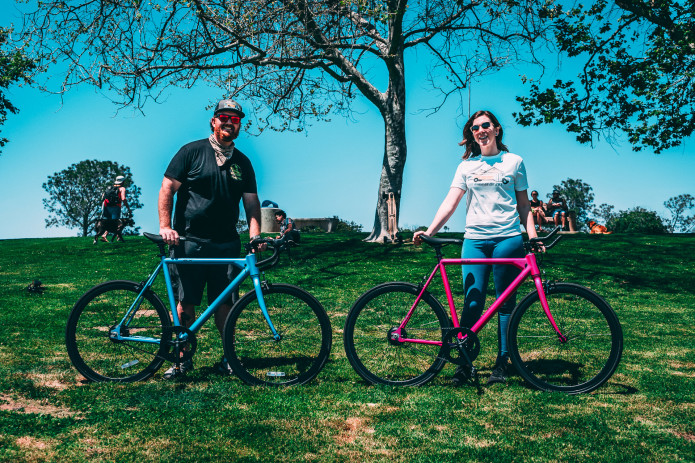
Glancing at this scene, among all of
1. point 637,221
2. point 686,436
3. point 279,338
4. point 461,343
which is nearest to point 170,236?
point 279,338

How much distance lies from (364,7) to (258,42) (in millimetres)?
3286

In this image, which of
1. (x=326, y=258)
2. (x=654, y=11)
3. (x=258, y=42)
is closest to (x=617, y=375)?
(x=326, y=258)

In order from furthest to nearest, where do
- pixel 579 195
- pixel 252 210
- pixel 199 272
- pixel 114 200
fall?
pixel 579 195
pixel 114 200
pixel 252 210
pixel 199 272

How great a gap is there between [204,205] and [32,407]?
6.31ft

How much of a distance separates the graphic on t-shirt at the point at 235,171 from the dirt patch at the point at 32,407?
2.16 metres

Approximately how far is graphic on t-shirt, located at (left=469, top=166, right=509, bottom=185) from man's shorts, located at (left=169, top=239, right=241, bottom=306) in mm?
2027

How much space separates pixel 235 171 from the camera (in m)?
4.92

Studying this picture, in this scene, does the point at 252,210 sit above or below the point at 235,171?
below

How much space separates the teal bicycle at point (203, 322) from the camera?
454 cm

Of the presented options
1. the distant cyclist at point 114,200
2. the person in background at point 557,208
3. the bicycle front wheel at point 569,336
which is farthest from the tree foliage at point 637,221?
the bicycle front wheel at point 569,336

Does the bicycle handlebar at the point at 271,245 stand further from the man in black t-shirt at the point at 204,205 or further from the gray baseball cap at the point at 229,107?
the gray baseball cap at the point at 229,107

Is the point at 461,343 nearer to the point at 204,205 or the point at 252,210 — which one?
the point at 252,210

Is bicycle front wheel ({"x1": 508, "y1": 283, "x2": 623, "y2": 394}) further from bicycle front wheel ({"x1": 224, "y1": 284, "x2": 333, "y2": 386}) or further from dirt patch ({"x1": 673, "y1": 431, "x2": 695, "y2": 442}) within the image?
bicycle front wheel ({"x1": 224, "y1": 284, "x2": 333, "y2": 386})

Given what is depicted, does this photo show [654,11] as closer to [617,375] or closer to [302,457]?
[617,375]
